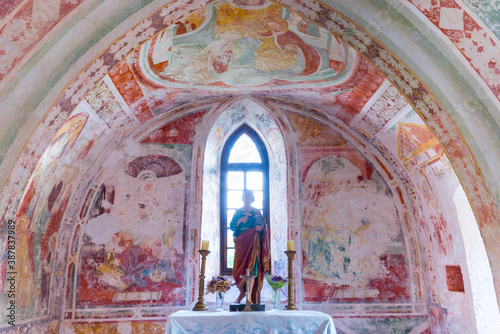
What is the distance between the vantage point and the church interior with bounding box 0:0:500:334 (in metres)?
5.40

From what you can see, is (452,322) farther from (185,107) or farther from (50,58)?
(50,58)

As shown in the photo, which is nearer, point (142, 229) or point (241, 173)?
point (142, 229)

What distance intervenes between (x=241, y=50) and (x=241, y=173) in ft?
11.2

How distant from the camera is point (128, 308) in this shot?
840 cm

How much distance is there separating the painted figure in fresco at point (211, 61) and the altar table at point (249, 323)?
13.7 feet

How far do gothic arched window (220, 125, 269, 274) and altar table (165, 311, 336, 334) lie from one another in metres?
3.69

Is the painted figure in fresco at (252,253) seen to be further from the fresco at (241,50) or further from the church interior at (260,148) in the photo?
the fresco at (241,50)

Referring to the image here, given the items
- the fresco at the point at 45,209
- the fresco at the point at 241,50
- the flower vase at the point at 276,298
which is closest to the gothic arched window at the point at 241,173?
the fresco at the point at 241,50

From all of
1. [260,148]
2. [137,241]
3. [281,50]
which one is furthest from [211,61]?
[137,241]

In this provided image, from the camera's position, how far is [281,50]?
7.48 meters

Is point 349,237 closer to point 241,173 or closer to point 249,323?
point 241,173

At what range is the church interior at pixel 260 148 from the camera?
5.40 meters

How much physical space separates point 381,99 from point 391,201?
2.45m

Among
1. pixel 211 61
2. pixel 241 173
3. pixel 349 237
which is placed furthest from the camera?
pixel 241 173
